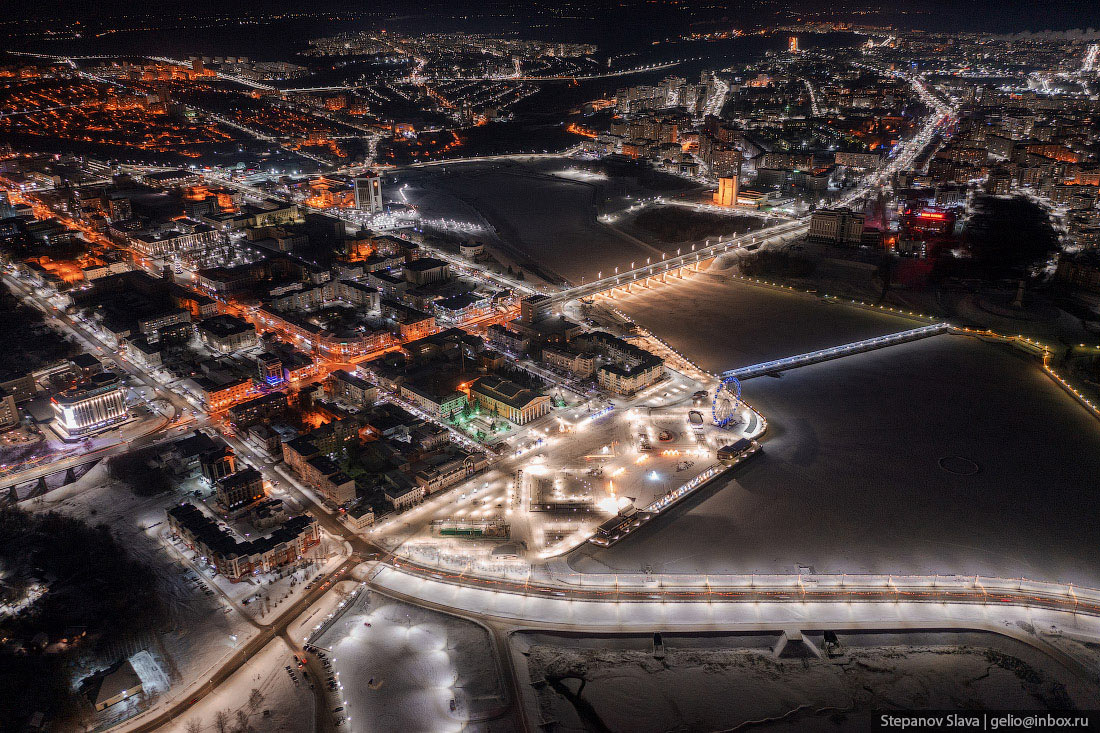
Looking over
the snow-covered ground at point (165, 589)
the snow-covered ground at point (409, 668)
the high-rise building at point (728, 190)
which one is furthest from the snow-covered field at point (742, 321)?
the snow-covered ground at point (165, 589)

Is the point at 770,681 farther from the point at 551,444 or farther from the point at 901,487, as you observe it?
the point at 551,444

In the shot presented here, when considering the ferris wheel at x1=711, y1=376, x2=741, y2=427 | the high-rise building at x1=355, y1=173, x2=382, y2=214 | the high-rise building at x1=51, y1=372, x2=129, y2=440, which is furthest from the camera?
the high-rise building at x1=355, y1=173, x2=382, y2=214

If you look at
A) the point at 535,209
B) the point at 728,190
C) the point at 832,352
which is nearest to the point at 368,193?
the point at 535,209

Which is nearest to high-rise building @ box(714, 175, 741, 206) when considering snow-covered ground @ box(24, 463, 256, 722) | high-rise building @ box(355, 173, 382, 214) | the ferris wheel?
high-rise building @ box(355, 173, 382, 214)

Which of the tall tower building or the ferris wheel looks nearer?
the ferris wheel

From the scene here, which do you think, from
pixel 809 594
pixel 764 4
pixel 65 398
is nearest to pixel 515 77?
pixel 764 4

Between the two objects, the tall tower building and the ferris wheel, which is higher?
the tall tower building

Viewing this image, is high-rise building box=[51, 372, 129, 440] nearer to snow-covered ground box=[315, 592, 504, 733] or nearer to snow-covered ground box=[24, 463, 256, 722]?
snow-covered ground box=[24, 463, 256, 722]
